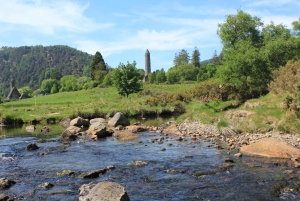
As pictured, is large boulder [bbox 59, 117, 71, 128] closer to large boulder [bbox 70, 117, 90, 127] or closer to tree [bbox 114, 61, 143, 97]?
large boulder [bbox 70, 117, 90, 127]

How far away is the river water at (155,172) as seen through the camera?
11.0 meters

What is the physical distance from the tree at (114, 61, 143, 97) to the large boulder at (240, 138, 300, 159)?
44495 millimetres

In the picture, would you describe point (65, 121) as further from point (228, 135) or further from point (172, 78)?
point (172, 78)

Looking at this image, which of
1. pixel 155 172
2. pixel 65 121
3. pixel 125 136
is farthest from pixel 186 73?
pixel 155 172

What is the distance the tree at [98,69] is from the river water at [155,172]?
79.7 m

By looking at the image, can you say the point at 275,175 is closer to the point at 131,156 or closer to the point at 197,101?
the point at 131,156

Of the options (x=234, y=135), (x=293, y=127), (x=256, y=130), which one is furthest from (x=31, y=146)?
(x=293, y=127)

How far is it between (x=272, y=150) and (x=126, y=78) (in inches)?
1827

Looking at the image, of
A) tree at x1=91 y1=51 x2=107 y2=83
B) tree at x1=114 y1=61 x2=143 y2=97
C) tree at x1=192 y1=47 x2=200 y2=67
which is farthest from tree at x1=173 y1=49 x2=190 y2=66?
tree at x1=114 y1=61 x2=143 y2=97

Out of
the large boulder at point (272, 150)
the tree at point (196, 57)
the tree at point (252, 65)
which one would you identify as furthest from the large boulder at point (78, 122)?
the tree at point (196, 57)

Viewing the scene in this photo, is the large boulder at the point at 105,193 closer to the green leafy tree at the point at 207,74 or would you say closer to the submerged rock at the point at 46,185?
the submerged rock at the point at 46,185

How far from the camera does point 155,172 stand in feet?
46.0

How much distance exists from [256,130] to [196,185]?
12061 mm

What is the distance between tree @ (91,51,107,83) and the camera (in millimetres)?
100062
